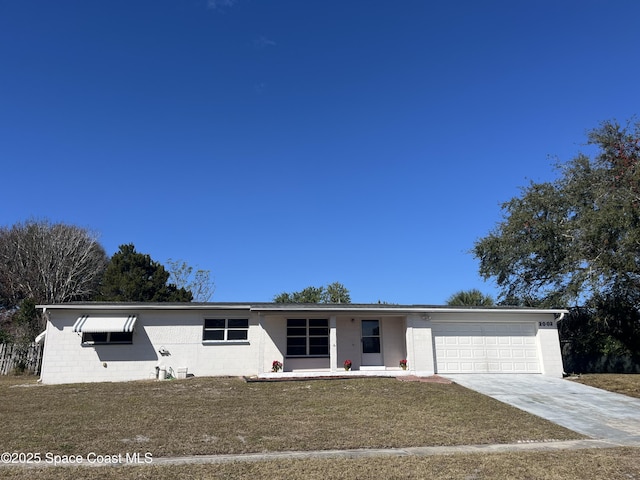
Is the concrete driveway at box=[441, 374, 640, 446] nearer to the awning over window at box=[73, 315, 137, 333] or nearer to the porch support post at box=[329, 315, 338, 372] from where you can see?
the porch support post at box=[329, 315, 338, 372]

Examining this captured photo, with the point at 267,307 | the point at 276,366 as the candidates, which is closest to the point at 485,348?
the point at 276,366

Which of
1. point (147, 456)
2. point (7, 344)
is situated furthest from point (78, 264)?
point (147, 456)

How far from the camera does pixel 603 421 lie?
37.8ft

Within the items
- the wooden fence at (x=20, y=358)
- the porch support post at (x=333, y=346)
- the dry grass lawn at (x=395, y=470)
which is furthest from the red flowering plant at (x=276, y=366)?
the dry grass lawn at (x=395, y=470)

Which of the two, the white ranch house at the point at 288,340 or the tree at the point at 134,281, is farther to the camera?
the tree at the point at 134,281

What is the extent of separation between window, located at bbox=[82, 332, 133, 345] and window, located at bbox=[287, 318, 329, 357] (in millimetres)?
6551

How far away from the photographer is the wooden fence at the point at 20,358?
68.5 feet

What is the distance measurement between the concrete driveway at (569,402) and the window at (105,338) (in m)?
13.0

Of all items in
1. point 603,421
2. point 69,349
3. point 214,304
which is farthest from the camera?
point 214,304

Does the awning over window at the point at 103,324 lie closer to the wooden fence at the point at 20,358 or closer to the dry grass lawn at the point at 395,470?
the wooden fence at the point at 20,358

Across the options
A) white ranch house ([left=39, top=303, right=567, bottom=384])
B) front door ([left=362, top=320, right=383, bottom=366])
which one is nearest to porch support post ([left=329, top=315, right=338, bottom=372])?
white ranch house ([left=39, top=303, right=567, bottom=384])

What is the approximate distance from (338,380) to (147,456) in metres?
9.91

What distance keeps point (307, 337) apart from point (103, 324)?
26.9 feet

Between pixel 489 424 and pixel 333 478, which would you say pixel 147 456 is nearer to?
pixel 333 478
